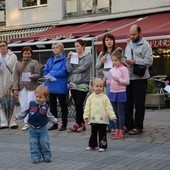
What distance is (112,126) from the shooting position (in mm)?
9609

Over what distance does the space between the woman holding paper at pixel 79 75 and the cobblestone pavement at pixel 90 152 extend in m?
0.53

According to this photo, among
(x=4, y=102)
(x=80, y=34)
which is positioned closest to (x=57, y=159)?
(x=4, y=102)

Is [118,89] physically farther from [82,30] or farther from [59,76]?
[82,30]

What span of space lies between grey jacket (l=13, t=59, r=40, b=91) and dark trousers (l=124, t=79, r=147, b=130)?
82.6 inches

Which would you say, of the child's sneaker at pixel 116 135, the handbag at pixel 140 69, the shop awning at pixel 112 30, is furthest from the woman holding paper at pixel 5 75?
the shop awning at pixel 112 30

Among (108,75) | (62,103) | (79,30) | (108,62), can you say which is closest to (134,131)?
(108,75)

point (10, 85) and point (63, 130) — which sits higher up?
point (10, 85)

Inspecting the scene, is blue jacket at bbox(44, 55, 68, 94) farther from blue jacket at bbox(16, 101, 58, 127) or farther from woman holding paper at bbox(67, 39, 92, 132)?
blue jacket at bbox(16, 101, 58, 127)

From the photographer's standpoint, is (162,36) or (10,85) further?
(162,36)

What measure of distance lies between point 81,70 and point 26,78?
4.31 ft

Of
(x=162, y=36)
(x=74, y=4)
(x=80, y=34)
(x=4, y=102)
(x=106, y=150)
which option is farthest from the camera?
(x=74, y=4)

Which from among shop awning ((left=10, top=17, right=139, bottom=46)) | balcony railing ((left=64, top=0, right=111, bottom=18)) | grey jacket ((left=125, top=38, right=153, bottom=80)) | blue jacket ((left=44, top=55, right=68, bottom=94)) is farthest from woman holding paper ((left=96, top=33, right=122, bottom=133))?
balcony railing ((left=64, top=0, right=111, bottom=18))

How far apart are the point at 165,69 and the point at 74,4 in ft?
19.7

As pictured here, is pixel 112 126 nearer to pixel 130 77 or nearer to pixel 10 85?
pixel 130 77
